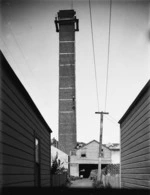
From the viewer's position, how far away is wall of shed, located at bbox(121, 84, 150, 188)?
7.84m

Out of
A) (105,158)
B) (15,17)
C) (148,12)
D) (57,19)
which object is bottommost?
(105,158)

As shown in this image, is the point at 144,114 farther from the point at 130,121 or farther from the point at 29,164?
the point at 29,164

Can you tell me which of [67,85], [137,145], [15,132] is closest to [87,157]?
[67,85]

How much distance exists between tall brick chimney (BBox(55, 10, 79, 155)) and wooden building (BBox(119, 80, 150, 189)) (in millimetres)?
31760

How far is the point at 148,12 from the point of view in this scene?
660 cm

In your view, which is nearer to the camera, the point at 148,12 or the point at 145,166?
the point at 148,12

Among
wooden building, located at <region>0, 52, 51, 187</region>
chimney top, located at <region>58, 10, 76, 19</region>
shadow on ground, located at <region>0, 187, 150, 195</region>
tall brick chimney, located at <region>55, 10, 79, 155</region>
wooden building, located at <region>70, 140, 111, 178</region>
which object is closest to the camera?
wooden building, located at <region>0, 52, 51, 187</region>

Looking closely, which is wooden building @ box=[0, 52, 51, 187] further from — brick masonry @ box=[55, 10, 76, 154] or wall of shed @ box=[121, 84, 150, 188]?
brick masonry @ box=[55, 10, 76, 154]

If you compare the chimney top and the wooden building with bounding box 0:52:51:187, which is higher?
the chimney top

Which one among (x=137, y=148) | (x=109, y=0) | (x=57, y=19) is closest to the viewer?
(x=109, y=0)

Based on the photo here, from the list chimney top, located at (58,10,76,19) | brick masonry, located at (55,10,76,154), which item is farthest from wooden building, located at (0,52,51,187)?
chimney top, located at (58,10,76,19)

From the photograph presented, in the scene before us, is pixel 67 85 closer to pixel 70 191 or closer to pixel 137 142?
pixel 70 191

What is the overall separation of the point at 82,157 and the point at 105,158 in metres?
3.99

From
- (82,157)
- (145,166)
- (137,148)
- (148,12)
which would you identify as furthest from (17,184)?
(82,157)
